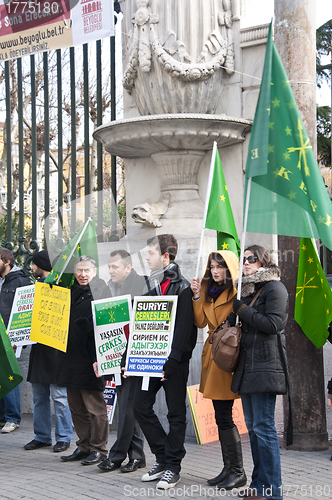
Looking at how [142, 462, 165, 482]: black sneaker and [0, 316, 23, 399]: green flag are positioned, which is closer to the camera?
[142, 462, 165, 482]: black sneaker

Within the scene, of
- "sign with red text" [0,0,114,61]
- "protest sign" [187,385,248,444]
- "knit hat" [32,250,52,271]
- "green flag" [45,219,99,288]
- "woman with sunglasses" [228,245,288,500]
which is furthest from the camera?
"sign with red text" [0,0,114,61]

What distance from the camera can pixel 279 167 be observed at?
4.18 metres

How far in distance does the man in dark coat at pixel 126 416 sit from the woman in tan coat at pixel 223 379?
2.22 feet

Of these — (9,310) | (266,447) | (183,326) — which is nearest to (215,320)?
(183,326)

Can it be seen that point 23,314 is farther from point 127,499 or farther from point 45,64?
point 45,64

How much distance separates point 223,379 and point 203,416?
1520 millimetres

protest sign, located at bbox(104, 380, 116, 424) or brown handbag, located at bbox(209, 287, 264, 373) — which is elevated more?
brown handbag, located at bbox(209, 287, 264, 373)

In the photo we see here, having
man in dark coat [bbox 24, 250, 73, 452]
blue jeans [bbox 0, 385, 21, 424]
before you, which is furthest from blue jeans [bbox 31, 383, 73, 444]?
blue jeans [bbox 0, 385, 21, 424]

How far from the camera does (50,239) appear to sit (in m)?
7.11

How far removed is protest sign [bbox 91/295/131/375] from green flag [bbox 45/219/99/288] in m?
0.51

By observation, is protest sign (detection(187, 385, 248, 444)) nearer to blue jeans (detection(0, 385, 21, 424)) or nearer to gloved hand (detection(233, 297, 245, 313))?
gloved hand (detection(233, 297, 245, 313))

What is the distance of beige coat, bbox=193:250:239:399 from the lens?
4.29 m

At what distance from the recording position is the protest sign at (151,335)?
4.56 meters

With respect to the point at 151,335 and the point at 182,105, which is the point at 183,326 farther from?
the point at 182,105
